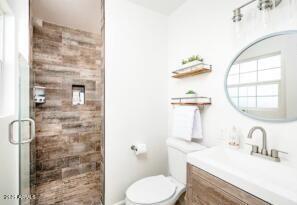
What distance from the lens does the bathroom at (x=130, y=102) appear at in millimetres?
1029

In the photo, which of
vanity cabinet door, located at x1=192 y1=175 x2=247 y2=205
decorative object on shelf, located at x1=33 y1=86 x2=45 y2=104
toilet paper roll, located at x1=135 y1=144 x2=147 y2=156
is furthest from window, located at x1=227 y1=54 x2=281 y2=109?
decorative object on shelf, located at x1=33 y1=86 x2=45 y2=104

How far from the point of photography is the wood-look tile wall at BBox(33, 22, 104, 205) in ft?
7.22

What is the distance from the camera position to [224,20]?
138cm

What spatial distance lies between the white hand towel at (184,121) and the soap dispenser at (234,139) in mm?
357

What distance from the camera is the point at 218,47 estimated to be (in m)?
1.43

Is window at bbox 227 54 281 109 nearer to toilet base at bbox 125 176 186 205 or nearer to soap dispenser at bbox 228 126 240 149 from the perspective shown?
soap dispenser at bbox 228 126 240 149

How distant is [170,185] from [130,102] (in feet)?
3.27

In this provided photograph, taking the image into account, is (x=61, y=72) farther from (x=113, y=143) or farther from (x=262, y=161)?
(x=262, y=161)

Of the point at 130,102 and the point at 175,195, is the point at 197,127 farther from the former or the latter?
the point at 130,102

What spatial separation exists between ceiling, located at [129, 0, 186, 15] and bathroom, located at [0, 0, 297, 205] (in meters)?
0.02

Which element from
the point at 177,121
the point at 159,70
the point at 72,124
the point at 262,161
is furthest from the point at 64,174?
the point at 262,161

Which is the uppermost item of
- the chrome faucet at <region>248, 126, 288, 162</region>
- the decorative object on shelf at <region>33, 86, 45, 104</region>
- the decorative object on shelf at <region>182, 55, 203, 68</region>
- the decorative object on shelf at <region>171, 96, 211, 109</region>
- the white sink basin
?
the decorative object on shelf at <region>182, 55, 203, 68</region>

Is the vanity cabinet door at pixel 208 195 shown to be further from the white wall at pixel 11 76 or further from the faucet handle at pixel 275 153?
the white wall at pixel 11 76

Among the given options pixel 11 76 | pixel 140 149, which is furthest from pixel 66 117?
pixel 140 149
